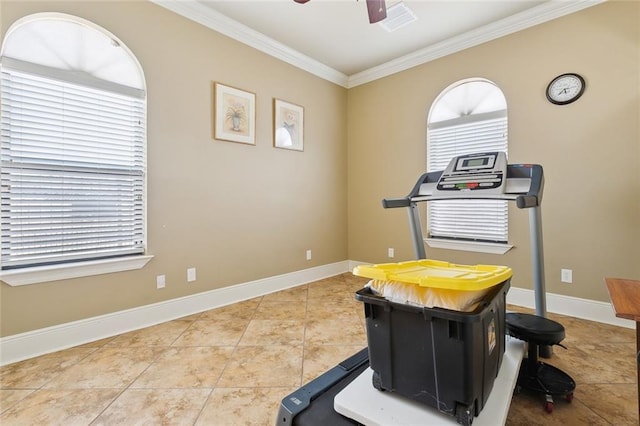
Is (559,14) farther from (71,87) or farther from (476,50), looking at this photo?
(71,87)

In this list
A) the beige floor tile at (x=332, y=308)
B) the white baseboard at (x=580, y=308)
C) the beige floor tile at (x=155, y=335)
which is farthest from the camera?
the beige floor tile at (x=332, y=308)

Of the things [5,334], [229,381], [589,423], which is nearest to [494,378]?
[589,423]

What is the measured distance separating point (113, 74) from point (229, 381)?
2.49 m

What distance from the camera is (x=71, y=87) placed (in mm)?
2244

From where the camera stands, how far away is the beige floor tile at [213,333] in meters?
2.27

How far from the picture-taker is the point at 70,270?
2211 mm

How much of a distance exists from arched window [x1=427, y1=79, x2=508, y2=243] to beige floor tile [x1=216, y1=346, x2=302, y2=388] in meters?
2.33

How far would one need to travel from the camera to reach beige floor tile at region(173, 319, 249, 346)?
2.27m

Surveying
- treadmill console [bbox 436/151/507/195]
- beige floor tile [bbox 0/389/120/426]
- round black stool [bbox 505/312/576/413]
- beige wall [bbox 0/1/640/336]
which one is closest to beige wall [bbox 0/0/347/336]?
beige wall [bbox 0/1/640/336]

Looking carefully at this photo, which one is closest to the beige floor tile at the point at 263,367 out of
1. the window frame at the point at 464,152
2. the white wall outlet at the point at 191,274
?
the white wall outlet at the point at 191,274

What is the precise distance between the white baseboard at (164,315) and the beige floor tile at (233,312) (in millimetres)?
93

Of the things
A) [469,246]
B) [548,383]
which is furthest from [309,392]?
[469,246]

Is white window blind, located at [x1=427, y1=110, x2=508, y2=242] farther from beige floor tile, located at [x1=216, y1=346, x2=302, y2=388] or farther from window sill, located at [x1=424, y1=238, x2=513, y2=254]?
beige floor tile, located at [x1=216, y1=346, x2=302, y2=388]

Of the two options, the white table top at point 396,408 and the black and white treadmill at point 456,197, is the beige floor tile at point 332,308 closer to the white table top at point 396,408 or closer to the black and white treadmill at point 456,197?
the black and white treadmill at point 456,197
